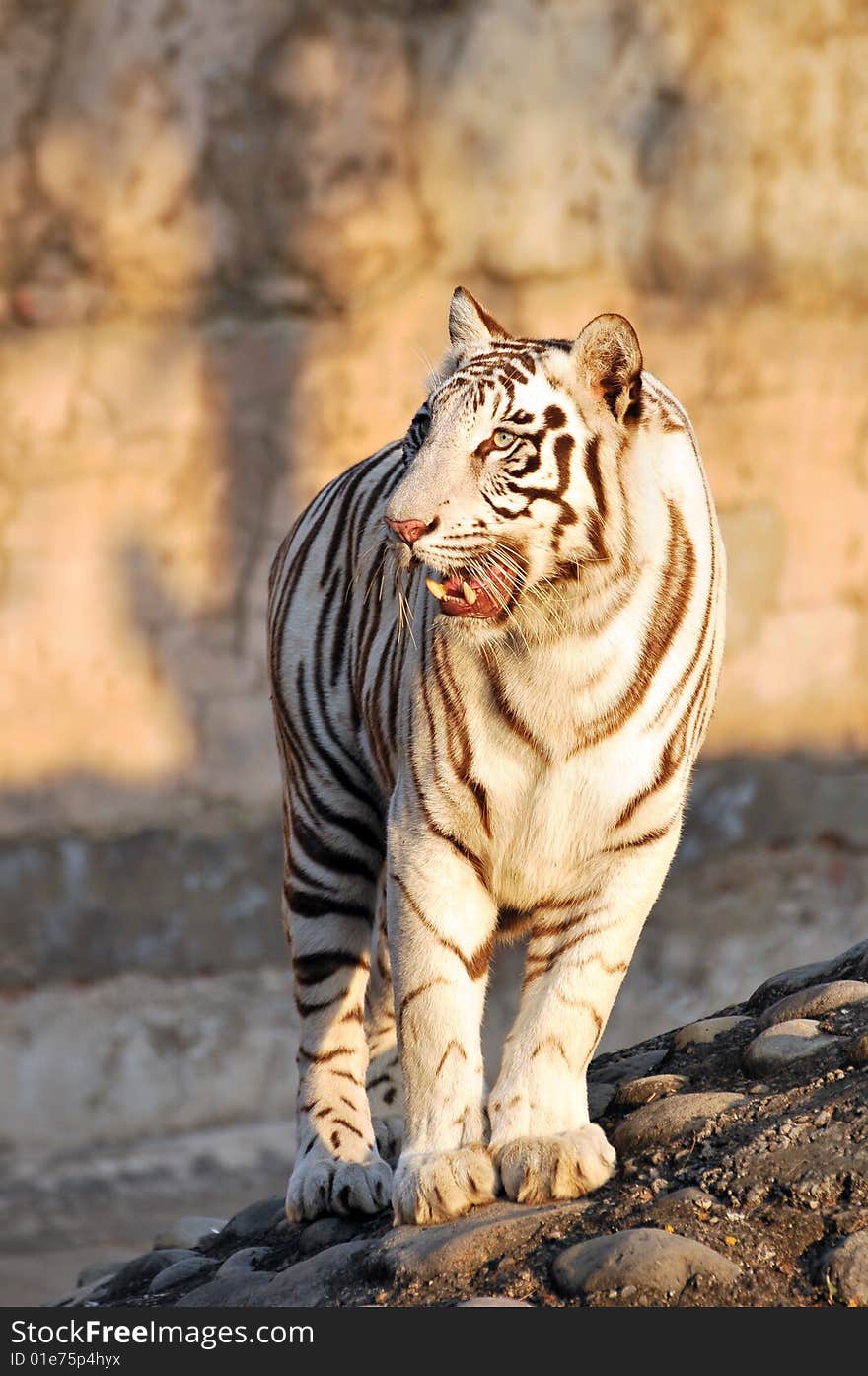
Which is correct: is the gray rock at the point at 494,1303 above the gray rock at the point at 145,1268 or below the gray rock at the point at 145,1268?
above

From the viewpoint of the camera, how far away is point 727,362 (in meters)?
6.55

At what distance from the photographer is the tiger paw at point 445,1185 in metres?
2.93

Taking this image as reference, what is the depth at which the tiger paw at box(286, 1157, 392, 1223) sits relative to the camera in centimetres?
345

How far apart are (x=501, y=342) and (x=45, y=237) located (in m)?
3.27

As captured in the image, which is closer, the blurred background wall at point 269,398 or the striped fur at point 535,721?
the striped fur at point 535,721

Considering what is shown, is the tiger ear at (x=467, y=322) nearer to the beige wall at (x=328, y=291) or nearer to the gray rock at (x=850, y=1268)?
the gray rock at (x=850, y=1268)

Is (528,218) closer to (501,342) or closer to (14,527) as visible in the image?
(14,527)

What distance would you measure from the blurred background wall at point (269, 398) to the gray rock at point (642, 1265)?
348cm

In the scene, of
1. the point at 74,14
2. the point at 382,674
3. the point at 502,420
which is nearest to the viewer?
the point at 502,420

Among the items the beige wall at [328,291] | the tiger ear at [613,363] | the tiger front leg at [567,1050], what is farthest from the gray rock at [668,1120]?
the beige wall at [328,291]

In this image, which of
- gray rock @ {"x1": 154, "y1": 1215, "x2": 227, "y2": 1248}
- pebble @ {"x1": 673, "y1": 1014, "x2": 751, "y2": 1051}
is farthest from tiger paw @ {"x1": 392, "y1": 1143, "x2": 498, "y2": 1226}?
gray rock @ {"x1": 154, "y1": 1215, "x2": 227, "y2": 1248}

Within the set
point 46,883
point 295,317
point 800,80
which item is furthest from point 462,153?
point 46,883

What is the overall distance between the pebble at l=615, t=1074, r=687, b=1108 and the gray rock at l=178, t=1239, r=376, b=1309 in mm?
546

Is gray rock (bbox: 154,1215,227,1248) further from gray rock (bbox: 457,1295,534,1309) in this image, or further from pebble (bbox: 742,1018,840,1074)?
gray rock (bbox: 457,1295,534,1309)
